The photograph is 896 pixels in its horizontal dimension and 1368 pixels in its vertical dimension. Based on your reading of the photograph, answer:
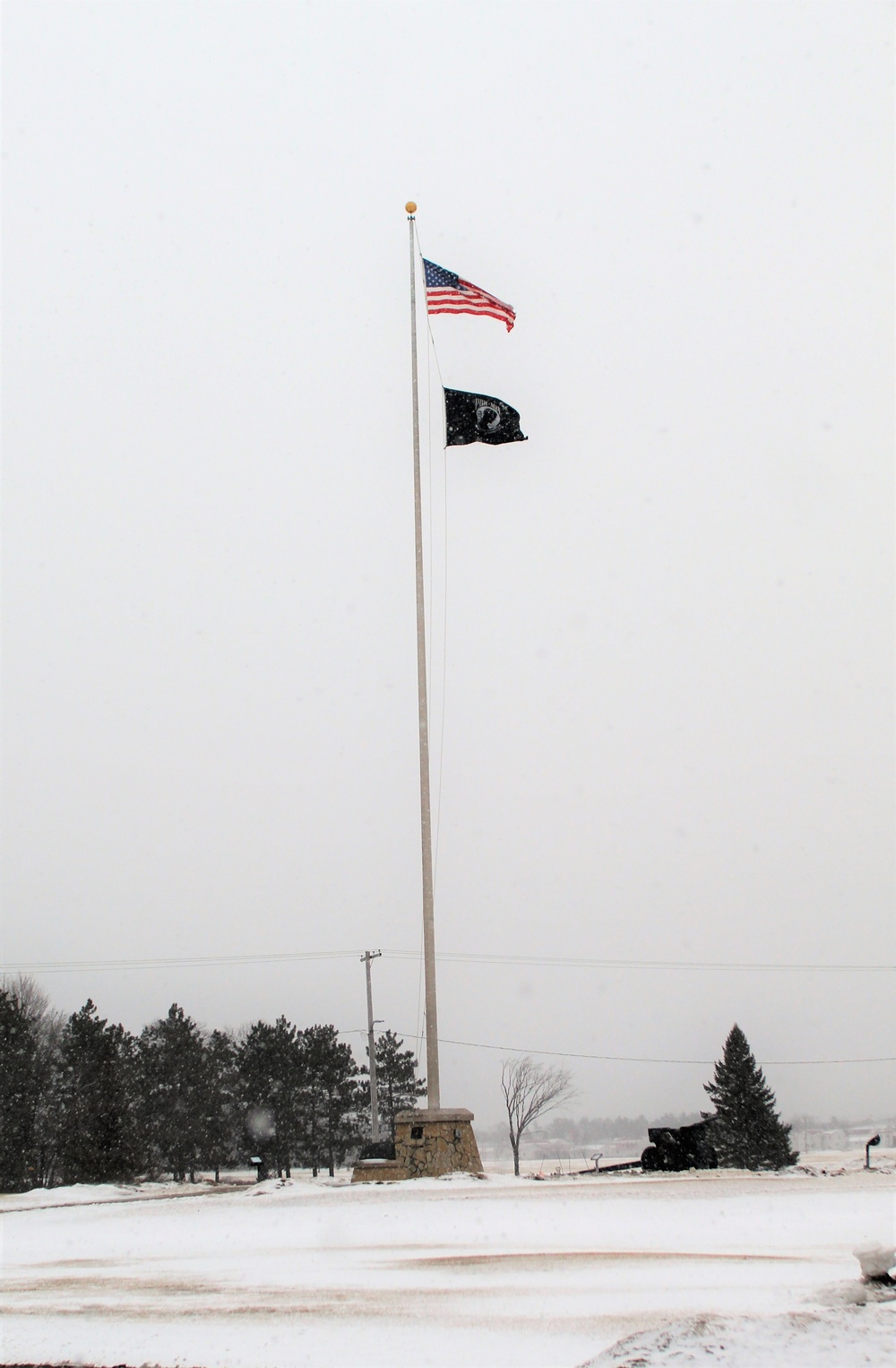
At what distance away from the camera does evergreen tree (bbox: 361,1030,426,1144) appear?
2192 inches

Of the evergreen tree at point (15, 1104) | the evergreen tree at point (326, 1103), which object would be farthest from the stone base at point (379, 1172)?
the evergreen tree at point (326, 1103)

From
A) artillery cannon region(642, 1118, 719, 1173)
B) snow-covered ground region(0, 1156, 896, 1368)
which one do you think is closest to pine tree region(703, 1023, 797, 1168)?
artillery cannon region(642, 1118, 719, 1173)

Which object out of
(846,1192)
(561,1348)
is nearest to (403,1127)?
(846,1192)

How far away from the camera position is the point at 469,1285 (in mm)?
5148

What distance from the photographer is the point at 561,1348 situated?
3.84 meters

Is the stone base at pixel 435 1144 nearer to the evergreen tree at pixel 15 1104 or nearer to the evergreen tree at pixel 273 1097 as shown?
the evergreen tree at pixel 15 1104

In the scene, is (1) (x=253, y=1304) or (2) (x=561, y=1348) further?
(1) (x=253, y=1304)

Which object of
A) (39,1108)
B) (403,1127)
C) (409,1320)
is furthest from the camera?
(39,1108)

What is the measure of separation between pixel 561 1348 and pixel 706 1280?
1.48 meters

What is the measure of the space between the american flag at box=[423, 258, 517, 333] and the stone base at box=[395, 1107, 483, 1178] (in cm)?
1342

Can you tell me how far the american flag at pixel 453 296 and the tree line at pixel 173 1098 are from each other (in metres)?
36.7

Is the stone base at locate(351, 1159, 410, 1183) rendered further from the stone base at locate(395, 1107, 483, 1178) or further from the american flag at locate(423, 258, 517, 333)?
the american flag at locate(423, 258, 517, 333)

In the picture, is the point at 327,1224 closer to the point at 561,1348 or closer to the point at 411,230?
the point at 561,1348

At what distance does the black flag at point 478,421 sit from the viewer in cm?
1767
